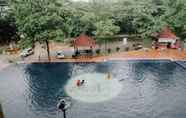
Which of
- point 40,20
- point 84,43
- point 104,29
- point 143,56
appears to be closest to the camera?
point 40,20

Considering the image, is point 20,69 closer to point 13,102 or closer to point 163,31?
point 13,102

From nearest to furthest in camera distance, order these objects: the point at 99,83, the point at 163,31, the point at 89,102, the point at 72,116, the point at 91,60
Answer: the point at 72,116
the point at 89,102
the point at 99,83
the point at 91,60
the point at 163,31

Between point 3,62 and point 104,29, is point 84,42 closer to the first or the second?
point 104,29

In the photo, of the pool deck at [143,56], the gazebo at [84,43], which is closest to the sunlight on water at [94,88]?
the pool deck at [143,56]

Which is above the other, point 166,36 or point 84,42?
point 166,36

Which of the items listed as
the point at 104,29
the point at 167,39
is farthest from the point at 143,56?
the point at 104,29

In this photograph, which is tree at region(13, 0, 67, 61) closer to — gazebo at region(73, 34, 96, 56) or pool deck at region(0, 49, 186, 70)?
gazebo at region(73, 34, 96, 56)

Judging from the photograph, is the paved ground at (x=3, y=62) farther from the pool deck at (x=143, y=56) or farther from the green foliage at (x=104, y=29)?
the green foliage at (x=104, y=29)

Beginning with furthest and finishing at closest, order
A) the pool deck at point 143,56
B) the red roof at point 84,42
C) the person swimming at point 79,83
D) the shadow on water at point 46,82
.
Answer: the red roof at point 84,42, the pool deck at point 143,56, the person swimming at point 79,83, the shadow on water at point 46,82

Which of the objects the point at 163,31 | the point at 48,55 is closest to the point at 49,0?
the point at 48,55
